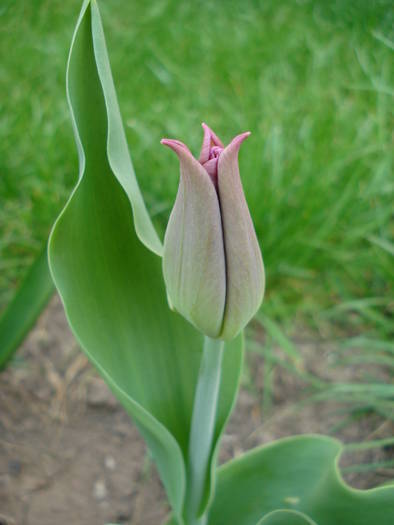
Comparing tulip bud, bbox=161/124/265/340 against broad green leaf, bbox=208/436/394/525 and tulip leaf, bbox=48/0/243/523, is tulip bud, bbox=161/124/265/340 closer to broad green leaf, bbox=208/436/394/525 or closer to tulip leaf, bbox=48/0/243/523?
tulip leaf, bbox=48/0/243/523

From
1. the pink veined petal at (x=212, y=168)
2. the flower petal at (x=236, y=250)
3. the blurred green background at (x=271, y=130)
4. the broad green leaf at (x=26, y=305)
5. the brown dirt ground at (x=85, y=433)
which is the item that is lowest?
the brown dirt ground at (x=85, y=433)

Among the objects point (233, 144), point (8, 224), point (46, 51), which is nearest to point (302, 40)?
point (46, 51)

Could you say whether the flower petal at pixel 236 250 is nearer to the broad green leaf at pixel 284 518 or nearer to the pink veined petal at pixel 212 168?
the pink veined petal at pixel 212 168

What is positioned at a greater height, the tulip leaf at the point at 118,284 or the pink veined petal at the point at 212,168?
the pink veined petal at the point at 212,168

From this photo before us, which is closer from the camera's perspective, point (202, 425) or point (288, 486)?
point (202, 425)

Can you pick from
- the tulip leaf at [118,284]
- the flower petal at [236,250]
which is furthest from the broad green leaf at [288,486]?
the flower petal at [236,250]

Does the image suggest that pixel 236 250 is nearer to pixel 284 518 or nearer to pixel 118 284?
pixel 118 284

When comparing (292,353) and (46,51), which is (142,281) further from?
(46,51)

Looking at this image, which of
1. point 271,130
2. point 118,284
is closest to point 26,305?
point 118,284
